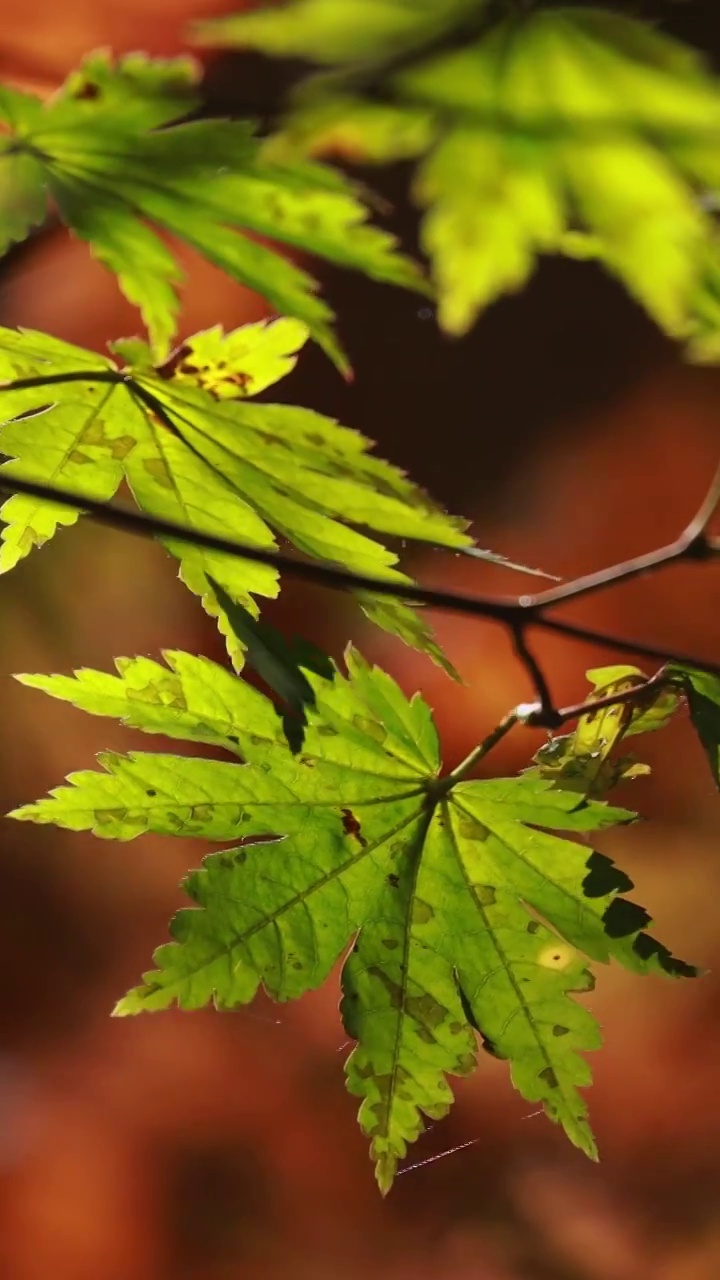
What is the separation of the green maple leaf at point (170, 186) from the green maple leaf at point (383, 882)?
0.24 m

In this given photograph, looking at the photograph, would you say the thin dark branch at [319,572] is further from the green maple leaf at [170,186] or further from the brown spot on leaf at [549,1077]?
the brown spot on leaf at [549,1077]

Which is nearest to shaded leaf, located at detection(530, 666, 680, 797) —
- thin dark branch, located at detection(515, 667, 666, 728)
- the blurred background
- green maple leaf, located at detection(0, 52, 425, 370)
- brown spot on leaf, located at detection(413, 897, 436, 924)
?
thin dark branch, located at detection(515, 667, 666, 728)

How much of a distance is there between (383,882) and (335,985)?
1.86 feet

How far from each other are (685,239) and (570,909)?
16.4 inches

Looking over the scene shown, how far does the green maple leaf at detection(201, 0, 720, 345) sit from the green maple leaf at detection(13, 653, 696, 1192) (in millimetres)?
310

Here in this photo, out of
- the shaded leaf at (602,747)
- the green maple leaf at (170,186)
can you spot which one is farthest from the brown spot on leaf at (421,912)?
the green maple leaf at (170,186)

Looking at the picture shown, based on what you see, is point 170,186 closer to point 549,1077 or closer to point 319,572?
point 319,572

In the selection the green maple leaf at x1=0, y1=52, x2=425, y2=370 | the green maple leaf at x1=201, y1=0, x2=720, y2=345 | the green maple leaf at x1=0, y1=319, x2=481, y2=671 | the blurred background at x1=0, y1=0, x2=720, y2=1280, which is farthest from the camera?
the blurred background at x1=0, y1=0, x2=720, y2=1280

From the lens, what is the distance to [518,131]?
0.39 m

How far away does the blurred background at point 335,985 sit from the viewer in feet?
3.51

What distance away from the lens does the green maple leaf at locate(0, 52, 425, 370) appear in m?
0.50

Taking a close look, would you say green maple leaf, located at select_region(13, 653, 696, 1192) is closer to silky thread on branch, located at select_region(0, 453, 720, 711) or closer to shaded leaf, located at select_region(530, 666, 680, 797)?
shaded leaf, located at select_region(530, 666, 680, 797)

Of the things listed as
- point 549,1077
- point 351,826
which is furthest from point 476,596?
point 549,1077

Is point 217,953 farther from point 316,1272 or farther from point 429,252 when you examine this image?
point 316,1272
